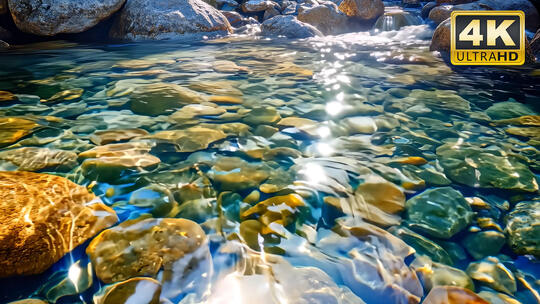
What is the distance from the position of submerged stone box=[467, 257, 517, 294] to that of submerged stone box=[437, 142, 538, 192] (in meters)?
0.64

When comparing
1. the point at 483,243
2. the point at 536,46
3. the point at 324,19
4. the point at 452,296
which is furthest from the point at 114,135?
the point at 324,19

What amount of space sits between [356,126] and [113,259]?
2.04 metres

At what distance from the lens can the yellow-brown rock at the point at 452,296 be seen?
1085 millimetres

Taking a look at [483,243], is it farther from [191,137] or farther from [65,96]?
[65,96]

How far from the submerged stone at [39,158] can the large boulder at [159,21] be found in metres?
6.88

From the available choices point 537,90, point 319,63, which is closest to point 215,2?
point 319,63

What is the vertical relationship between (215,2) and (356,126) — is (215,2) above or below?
above

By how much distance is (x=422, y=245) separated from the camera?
4.51 feet

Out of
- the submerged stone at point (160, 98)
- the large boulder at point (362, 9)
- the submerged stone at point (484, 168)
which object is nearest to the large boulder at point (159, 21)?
the submerged stone at point (160, 98)

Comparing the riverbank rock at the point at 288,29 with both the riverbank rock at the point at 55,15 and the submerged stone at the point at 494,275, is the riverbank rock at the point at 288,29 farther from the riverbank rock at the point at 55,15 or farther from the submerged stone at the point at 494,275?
the submerged stone at the point at 494,275

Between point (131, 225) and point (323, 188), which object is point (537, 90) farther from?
point (131, 225)

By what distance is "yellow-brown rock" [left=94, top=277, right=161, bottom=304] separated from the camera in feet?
3.58

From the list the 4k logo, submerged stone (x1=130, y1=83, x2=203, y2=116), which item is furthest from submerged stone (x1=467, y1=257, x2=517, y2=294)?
the 4k logo

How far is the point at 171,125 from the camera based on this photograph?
250 centimetres
